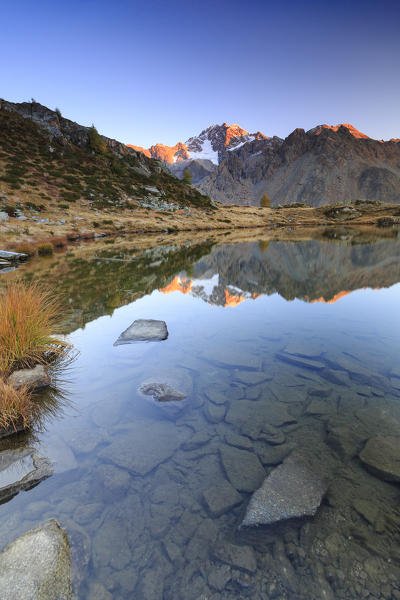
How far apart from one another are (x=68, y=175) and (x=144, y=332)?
6158 centimetres

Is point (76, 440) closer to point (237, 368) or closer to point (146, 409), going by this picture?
point (146, 409)

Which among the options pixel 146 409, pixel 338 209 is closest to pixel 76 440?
pixel 146 409

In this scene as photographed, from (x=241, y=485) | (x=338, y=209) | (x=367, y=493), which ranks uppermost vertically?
(x=338, y=209)

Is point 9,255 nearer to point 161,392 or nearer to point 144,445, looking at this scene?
point 161,392

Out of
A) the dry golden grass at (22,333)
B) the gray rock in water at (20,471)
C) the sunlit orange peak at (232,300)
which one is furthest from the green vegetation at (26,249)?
the gray rock in water at (20,471)

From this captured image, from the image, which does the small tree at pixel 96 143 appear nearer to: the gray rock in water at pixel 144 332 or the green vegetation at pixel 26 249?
the green vegetation at pixel 26 249

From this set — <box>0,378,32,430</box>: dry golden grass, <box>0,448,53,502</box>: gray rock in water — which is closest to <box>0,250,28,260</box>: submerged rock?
<box>0,378,32,430</box>: dry golden grass

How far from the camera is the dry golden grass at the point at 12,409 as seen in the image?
4914 millimetres

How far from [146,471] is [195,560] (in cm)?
141

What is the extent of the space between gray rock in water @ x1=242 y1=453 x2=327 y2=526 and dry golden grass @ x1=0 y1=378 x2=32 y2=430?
4091 mm

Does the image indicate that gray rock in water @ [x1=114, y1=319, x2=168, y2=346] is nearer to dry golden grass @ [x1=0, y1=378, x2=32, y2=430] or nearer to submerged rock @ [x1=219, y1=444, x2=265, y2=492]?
dry golden grass @ [x1=0, y1=378, x2=32, y2=430]

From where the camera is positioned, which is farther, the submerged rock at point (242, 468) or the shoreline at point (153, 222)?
the shoreline at point (153, 222)

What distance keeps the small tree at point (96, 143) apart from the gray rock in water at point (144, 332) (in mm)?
83490

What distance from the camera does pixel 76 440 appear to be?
16.1 ft
